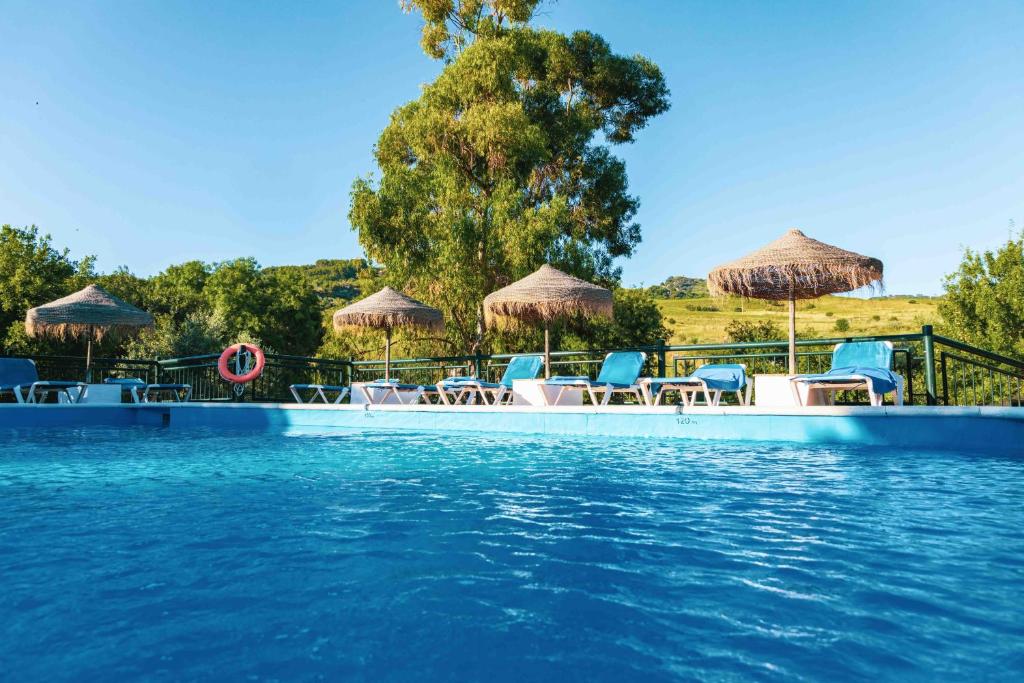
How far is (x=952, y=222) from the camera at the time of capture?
32.9m

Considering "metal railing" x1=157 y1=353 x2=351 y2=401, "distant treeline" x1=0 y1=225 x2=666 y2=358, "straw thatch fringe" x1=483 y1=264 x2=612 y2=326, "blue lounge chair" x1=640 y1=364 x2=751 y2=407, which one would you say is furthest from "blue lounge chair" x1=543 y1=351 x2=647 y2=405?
"distant treeline" x1=0 y1=225 x2=666 y2=358

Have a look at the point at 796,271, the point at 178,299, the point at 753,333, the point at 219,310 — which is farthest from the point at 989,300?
the point at 178,299

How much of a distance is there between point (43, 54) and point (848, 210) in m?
33.7

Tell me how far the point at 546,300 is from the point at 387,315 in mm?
2859

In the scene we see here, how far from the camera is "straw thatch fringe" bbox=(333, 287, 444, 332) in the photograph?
1051cm

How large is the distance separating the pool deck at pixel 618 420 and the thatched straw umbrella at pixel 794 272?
1.13 m

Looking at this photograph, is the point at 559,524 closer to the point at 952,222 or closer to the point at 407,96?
the point at 407,96

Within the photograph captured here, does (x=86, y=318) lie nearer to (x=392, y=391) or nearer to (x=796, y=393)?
(x=392, y=391)

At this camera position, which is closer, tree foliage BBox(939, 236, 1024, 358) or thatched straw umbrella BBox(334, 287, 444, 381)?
thatched straw umbrella BBox(334, 287, 444, 381)

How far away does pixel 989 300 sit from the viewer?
92.0 ft

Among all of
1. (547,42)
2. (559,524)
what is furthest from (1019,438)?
(547,42)

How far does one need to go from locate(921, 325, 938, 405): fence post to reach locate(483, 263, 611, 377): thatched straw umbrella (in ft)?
13.1

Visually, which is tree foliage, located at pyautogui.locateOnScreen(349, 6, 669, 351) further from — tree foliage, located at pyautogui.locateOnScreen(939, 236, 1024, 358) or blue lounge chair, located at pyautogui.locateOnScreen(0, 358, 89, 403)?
tree foliage, located at pyautogui.locateOnScreen(939, 236, 1024, 358)

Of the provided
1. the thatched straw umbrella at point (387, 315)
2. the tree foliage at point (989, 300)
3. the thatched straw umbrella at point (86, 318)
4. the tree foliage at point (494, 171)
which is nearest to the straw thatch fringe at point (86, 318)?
the thatched straw umbrella at point (86, 318)
